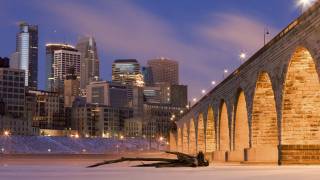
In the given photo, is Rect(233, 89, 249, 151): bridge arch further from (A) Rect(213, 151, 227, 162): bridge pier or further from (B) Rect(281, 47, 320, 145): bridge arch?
(B) Rect(281, 47, 320, 145): bridge arch

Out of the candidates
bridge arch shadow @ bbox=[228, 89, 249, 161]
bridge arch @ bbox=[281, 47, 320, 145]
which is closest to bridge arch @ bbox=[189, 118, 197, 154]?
bridge arch shadow @ bbox=[228, 89, 249, 161]

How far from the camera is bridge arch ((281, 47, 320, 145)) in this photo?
37500mm

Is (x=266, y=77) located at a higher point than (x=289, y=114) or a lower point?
higher

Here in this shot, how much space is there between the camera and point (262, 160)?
4350 cm

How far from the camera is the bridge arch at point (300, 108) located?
37.5 metres

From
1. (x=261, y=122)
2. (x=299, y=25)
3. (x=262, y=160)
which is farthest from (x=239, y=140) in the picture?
(x=299, y=25)

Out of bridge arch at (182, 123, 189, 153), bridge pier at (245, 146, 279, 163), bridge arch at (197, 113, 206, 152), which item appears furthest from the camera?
bridge arch at (182, 123, 189, 153)

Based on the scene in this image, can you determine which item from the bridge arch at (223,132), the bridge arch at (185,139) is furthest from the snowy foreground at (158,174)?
the bridge arch at (185,139)

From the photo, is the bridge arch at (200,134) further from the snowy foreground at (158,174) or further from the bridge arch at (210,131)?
the snowy foreground at (158,174)

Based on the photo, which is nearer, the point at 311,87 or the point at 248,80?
the point at 311,87

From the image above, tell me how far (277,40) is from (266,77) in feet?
23.7

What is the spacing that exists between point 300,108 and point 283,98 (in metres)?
1.27

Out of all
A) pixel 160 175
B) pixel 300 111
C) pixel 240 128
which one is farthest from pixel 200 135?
pixel 160 175

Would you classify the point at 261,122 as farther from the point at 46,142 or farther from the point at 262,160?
the point at 46,142
